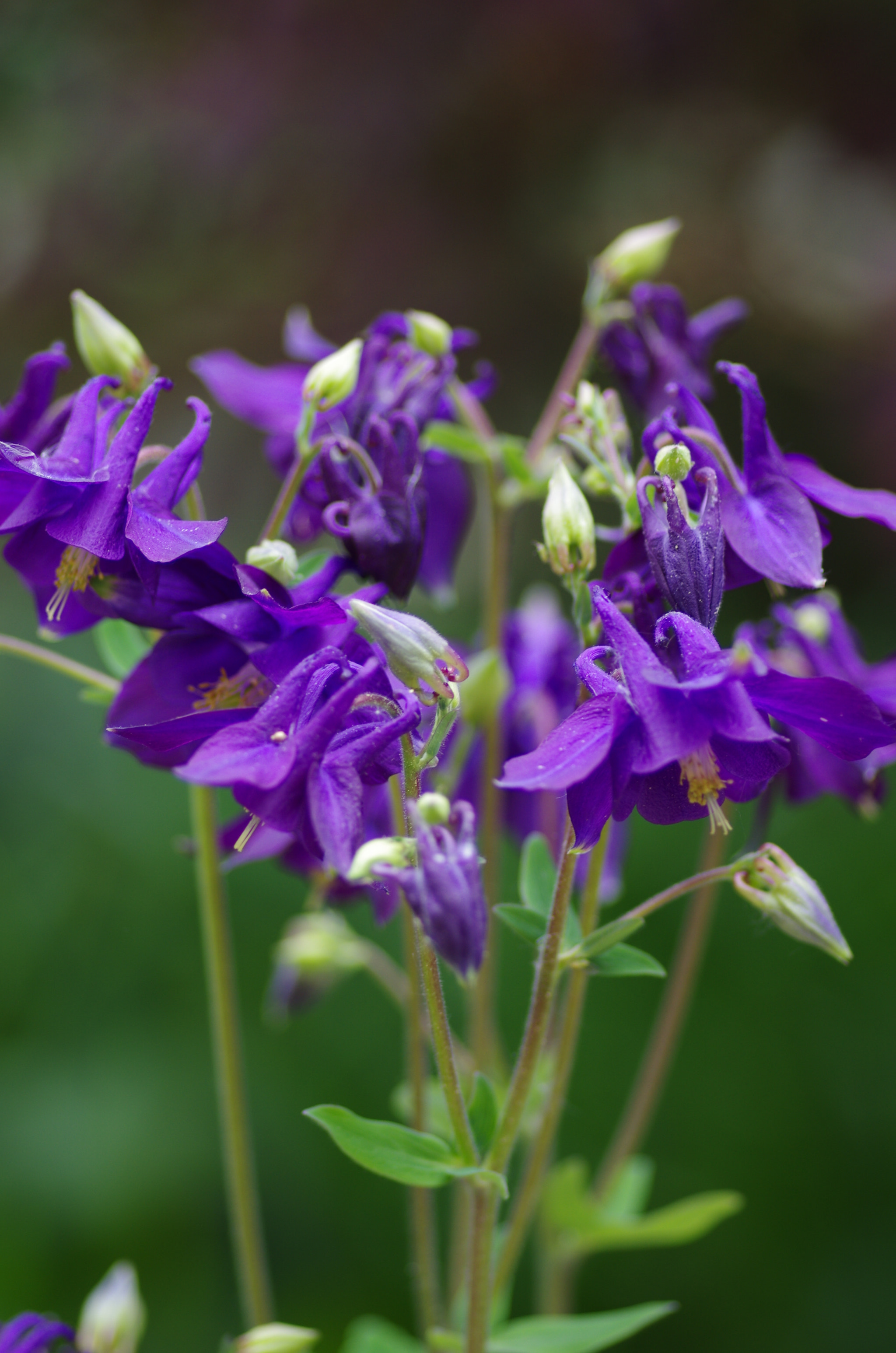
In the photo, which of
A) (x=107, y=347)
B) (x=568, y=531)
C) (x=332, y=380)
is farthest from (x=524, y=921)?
(x=107, y=347)

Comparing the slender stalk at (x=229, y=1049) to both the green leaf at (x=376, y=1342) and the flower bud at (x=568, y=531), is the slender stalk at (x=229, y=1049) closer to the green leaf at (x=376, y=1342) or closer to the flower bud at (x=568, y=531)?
the green leaf at (x=376, y=1342)

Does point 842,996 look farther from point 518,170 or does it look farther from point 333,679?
point 518,170

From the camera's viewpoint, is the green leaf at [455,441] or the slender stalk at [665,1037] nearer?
the green leaf at [455,441]

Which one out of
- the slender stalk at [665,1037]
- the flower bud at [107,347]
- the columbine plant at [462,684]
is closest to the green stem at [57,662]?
the columbine plant at [462,684]

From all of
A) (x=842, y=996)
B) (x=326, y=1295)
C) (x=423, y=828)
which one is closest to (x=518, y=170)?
(x=842, y=996)

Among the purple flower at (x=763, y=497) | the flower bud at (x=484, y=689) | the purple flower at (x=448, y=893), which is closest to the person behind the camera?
the purple flower at (x=448, y=893)

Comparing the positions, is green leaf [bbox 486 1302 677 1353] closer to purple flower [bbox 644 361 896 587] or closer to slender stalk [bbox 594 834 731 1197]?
slender stalk [bbox 594 834 731 1197]

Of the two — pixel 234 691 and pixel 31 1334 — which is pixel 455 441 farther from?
pixel 31 1334

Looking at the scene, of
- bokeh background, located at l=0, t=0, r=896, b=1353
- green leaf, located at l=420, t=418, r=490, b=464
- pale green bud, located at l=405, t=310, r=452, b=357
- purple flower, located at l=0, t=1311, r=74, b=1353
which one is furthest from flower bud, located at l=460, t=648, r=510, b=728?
bokeh background, located at l=0, t=0, r=896, b=1353
